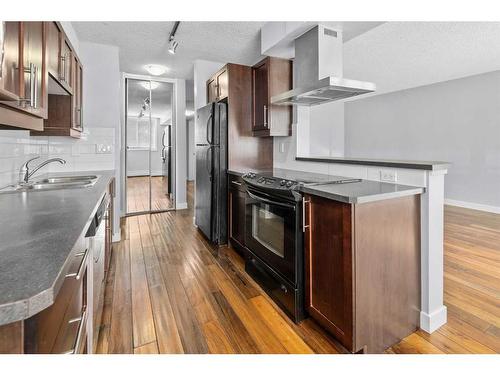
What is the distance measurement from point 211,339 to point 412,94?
6792 mm

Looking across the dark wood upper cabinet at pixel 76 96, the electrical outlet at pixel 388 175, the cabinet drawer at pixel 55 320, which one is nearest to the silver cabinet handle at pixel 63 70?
the dark wood upper cabinet at pixel 76 96

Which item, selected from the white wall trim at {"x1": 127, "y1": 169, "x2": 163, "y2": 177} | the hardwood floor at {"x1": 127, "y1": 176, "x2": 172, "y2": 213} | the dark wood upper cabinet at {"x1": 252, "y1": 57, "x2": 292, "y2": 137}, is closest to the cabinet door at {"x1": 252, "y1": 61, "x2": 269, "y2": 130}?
the dark wood upper cabinet at {"x1": 252, "y1": 57, "x2": 292, "y2": 137}

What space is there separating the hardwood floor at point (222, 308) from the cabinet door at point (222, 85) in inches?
71.7

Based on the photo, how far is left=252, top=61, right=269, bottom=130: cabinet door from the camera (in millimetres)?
3025

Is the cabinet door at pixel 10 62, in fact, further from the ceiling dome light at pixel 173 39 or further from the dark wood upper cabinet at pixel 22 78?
the ceiling dome light at pixel 173 39

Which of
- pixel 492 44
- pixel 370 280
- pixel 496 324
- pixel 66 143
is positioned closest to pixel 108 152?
pixel 66 143

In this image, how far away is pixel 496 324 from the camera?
1.79 meters

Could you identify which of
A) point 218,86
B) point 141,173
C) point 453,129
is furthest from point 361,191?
point 453,129

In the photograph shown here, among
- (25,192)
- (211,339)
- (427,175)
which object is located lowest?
(211,339)

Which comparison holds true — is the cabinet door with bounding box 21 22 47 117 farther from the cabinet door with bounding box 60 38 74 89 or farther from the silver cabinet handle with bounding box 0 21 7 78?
the cabinet door with bounding box 60 38 74 89

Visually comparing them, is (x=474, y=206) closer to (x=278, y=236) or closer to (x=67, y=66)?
(x=278, y=236)

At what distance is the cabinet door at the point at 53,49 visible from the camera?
1631mm

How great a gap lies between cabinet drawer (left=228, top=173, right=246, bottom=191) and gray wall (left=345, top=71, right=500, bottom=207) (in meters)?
4.53
